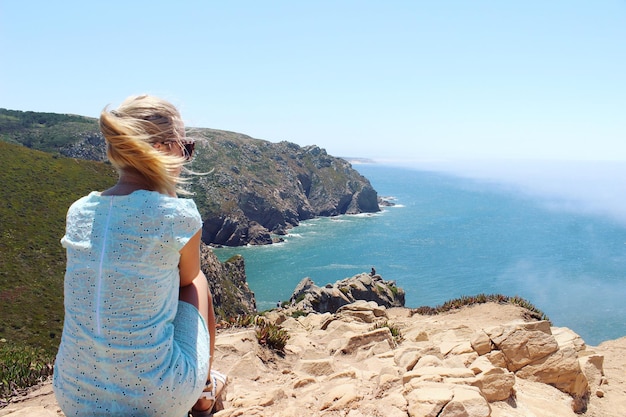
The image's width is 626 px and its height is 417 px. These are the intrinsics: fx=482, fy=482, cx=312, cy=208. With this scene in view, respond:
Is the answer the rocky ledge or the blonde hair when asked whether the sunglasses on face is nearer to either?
the blonde hair

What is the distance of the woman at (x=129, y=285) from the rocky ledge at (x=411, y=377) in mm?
2206

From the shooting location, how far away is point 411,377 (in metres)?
5.89

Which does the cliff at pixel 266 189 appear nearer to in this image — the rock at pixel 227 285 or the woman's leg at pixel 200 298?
the rock at pixel 227 285

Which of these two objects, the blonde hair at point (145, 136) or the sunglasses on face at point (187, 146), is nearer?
the blonde hair at point (145, 136)

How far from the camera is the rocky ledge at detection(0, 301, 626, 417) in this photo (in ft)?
17.4

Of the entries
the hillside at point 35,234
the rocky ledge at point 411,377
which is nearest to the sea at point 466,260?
the hillside at point 35,234

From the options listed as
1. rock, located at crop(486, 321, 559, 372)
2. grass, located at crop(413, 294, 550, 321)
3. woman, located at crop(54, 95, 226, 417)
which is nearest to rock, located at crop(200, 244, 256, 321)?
grass, located at crop(413, 294, 550, 321)

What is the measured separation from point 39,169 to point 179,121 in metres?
68.8

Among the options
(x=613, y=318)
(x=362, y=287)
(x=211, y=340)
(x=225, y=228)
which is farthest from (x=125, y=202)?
(x=225, y=228)

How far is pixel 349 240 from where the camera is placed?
122750 millimetres

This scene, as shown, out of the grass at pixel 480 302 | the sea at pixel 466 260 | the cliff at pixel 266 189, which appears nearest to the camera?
the grass at pixel 480 302

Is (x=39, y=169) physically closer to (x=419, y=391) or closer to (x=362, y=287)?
(x=362, y=287)

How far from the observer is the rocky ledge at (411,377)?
5.32 m

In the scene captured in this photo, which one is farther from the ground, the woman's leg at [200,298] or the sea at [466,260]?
the woman's leg at [200,298]
